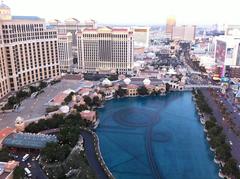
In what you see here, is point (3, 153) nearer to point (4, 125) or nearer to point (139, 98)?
point (4, 125)

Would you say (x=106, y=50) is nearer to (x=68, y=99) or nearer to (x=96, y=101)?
(x=96, y=101)

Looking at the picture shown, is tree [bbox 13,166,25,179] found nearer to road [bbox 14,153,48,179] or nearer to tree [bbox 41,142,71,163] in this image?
road [bbox 14,153,48,179]

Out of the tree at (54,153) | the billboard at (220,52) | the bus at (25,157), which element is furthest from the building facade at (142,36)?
the bus at (25,157)

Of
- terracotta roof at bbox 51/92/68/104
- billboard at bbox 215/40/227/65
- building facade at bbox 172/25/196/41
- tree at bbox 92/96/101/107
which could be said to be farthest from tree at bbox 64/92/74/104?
building facade at bbox 172/25/196/41

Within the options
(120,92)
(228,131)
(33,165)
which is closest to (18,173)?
(33,165)

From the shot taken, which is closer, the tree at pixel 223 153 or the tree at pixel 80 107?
the tree at pixel 223 153

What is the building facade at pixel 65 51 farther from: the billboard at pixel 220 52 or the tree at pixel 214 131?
the tree at pixel 214 131

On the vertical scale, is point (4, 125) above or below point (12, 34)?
below

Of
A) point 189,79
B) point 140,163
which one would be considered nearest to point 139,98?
point 189,79
